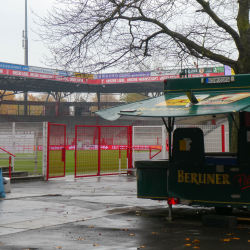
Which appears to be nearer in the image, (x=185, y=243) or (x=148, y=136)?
(x=185, y=243)

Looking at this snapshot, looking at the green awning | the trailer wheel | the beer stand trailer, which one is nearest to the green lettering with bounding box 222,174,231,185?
the beer stand trailer

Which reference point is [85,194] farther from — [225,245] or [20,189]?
[225,245]

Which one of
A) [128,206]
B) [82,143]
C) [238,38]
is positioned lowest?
[128,206]

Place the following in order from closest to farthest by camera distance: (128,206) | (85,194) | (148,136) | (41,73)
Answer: (128,206)
(85,194)
(148,136)
(41,73)

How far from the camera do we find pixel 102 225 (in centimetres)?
736

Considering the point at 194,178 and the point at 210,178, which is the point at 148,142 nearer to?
the point at 194,178

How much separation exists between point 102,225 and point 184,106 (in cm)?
264

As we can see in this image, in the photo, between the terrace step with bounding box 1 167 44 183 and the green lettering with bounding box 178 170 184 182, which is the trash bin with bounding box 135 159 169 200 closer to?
the green lettering with bounding box 178 170 184 182

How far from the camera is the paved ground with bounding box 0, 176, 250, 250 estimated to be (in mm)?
5883

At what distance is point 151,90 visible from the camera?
63688mm

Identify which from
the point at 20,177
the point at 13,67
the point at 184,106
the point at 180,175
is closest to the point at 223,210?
the point at 180,175

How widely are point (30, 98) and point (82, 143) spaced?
86.8m

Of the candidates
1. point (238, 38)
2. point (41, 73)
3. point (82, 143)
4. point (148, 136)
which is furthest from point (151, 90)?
point (238, 38)

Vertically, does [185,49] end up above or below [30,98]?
below
